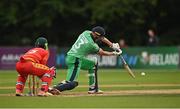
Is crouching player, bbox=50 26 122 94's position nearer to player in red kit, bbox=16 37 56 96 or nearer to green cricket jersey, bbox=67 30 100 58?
green cricket jersey, bbox=67 30 100 58

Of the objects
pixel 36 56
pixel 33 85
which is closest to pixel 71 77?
pixel 33 85

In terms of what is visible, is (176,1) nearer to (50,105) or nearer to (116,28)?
(116,28)

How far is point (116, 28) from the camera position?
51781mm

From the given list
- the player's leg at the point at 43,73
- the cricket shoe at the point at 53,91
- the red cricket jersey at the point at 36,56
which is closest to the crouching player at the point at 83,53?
the cricket shoe at the point at 53,91

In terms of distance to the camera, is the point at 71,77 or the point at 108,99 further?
the point at 71,77

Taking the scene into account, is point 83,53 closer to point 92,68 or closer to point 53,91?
point 92,68

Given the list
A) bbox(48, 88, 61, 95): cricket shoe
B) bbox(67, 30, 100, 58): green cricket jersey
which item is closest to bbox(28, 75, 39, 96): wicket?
bbox(48, 88, 61, 95): cricket shoe

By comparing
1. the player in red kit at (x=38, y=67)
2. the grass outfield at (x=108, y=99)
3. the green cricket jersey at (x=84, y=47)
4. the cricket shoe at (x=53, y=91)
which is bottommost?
the grass outfield at (x=108, y=99)

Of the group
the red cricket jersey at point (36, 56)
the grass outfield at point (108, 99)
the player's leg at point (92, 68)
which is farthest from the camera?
the player's leg at point (92, 68)

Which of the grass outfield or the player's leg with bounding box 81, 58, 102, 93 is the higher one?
the player's leg with bounding box 81, 58, 102, 93

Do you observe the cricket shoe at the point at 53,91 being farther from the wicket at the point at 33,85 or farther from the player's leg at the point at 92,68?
the player's leg at the point at 92,68

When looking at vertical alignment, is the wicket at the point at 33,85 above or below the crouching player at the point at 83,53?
below

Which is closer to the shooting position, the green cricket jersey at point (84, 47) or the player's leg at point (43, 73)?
the player's leg at point (43, 73)

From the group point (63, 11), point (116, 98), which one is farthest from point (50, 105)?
point (63, 11)
